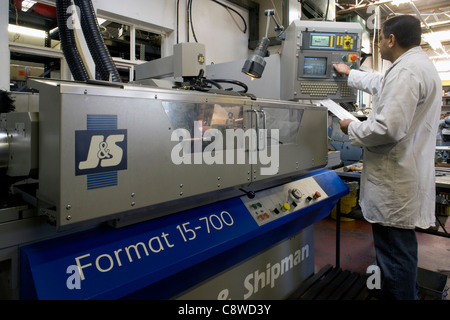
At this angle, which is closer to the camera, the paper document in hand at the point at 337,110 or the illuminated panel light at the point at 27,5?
the paper document in hand at the point at 337,110

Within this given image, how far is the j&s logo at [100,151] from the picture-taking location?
0.86m

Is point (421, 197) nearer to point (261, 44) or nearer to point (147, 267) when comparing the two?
point (261, 44)

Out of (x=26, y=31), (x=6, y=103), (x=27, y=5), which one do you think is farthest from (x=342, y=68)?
(x=26, y=31)

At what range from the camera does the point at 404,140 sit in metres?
1.56

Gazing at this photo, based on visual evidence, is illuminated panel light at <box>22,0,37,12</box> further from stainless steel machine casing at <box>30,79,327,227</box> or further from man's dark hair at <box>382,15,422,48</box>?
man's dark hair at <box>382,15,422,48</box>

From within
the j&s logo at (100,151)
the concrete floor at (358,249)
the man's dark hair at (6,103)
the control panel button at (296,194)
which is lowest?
the concrete floor at (358,249)

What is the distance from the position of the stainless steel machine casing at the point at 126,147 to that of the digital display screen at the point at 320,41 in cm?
101

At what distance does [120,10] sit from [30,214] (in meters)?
2.59

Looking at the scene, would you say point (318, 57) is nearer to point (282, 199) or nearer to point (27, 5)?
point (282, 199)

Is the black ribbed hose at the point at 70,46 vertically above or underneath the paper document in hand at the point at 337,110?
above

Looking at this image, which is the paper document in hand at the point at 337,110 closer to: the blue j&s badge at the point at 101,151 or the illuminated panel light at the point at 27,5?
the blue j&s badge at the point at 101,151

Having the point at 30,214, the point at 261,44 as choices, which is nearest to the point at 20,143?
the point at 30,214

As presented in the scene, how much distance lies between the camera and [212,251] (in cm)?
122

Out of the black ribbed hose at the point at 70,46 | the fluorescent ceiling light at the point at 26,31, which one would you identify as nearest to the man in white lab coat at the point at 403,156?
the black ribbed hose at the point at 70,46
